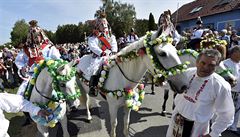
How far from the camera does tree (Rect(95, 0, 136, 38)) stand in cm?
4816

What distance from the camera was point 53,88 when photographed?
11.5 ft

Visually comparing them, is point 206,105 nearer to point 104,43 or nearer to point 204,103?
point 204,103

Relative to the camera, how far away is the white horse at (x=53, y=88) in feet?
11.2

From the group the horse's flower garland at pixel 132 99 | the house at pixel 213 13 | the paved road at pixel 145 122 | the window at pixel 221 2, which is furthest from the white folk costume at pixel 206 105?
the window at pixel 221 2

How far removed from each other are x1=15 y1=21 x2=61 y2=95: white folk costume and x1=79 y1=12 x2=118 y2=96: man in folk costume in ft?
2.69

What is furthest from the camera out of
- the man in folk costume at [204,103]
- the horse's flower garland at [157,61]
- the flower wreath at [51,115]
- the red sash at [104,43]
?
the red sash at [104,43]

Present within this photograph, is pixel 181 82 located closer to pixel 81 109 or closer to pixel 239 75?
pixel 239 75

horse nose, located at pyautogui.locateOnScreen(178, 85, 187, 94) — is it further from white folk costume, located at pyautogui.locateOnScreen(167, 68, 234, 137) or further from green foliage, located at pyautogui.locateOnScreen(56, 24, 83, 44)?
green foliage, located at pyautogui.locateOnScreen(56, 24, 83, 44)

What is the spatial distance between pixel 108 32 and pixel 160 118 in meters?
2.75

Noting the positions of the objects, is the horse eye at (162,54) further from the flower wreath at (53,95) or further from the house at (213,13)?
the house at (213,13)

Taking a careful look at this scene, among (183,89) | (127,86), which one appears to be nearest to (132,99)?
(127,86)

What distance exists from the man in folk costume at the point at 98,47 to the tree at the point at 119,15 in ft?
140

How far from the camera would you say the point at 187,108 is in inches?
96.2

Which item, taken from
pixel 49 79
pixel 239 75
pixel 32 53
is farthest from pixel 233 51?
pixel 32 53
